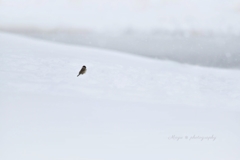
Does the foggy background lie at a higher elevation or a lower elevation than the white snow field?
higher

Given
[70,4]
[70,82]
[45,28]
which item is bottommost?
[70,82]

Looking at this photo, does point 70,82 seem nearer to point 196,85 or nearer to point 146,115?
point 146,115

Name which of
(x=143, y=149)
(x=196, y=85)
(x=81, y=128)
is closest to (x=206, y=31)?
(x=196, y=85)

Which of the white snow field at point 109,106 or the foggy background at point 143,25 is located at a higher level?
the foggy background at point 143,25

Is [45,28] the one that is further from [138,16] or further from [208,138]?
[208,138]

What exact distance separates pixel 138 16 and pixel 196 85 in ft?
1.36

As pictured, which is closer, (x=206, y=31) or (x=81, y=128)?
(x=81, y=128)

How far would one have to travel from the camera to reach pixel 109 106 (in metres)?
1.54

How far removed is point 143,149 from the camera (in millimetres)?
1523

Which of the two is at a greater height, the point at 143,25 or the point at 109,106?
the point at 143,25

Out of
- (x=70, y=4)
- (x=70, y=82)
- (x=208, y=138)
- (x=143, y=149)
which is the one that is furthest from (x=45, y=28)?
(x=208, y=138)

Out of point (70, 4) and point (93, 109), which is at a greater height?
point (70, 4)

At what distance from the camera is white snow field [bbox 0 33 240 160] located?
148cm

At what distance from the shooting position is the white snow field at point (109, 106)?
58.1 inches
